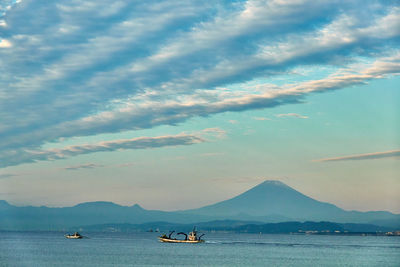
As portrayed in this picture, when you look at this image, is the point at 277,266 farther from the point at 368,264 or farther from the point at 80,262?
the point at 80,262

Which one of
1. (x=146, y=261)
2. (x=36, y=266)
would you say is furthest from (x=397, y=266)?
(x=36, y=266)

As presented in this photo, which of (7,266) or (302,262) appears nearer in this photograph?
(7,266)

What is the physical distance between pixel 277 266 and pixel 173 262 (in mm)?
24829

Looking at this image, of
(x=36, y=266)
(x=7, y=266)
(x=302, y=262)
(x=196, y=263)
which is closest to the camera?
(x=7, y=266)

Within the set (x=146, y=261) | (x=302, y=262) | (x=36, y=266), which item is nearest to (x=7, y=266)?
(x=36, y=266)

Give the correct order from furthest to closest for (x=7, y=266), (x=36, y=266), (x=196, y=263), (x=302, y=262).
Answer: (x=302, y=262) → (x=196, y=263) → (x=36, y=266) → (x=7, y=266)

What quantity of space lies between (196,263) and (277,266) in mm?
18908

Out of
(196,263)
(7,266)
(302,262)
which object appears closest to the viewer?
(7,266)

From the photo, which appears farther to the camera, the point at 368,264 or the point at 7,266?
the point at 368,264

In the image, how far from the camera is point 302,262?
442ft

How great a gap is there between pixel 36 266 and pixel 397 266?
81280 mm

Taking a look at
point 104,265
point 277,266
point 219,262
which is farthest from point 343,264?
point 104,265

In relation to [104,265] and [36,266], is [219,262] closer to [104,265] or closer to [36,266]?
[104,265]

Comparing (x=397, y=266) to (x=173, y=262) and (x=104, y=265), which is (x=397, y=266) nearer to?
(x=173, y=262)
